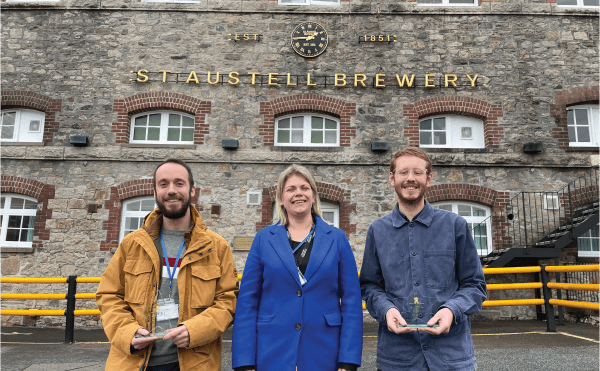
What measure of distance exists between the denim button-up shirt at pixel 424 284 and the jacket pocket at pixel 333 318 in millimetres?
218

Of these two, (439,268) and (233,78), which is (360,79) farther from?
(439,268)

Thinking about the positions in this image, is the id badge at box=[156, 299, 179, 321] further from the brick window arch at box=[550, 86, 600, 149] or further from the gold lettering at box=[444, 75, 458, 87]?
the brick window arch at box=[550, 86, 600, 149]

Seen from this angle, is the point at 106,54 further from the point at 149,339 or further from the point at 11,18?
the point at 149,339

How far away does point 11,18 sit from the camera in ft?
31.3

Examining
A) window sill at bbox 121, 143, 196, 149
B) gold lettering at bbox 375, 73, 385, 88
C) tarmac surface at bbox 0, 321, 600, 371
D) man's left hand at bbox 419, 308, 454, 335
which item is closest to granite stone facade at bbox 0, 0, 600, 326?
window sill at bbox 121, 143, 196, 149

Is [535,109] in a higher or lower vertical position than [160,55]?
lower

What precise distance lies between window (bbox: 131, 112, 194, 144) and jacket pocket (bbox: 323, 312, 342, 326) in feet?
25.1

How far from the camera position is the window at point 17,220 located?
8.75m

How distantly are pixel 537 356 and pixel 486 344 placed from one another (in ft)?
2.45

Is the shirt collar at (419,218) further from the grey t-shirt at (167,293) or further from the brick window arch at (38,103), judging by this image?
the brick window arch at (38,103)

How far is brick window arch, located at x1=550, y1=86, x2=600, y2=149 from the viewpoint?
9055 millimetres

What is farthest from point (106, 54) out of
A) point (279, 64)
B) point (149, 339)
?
point (149, 339)

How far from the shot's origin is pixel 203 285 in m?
2.42

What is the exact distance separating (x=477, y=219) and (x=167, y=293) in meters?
8.07
